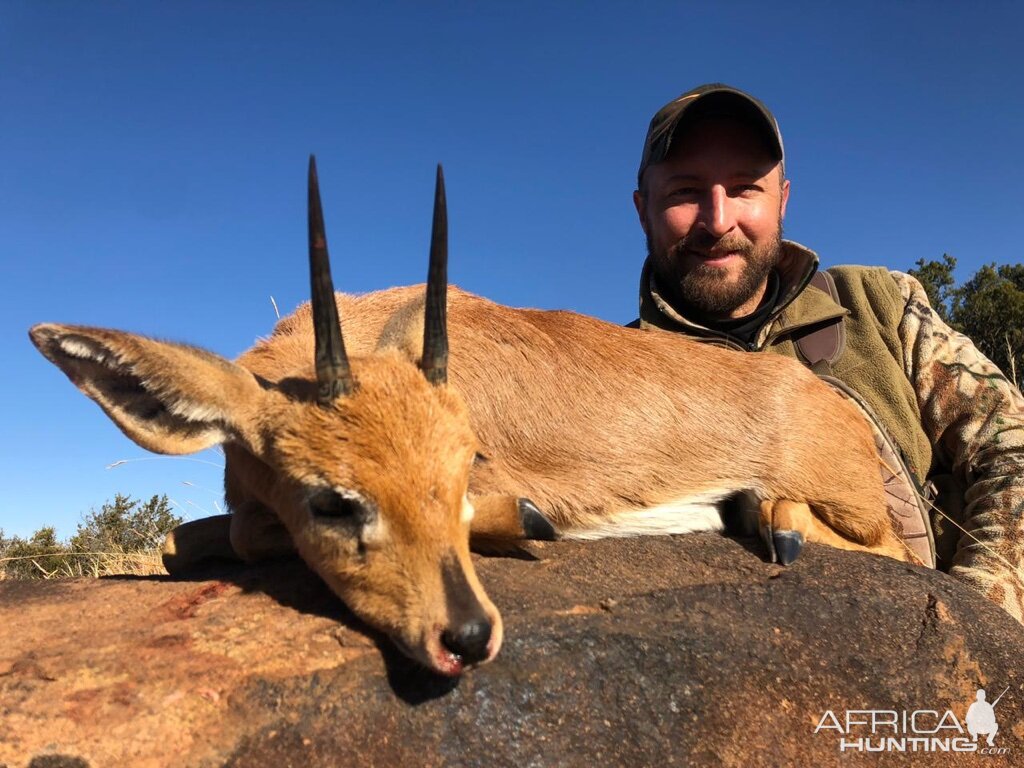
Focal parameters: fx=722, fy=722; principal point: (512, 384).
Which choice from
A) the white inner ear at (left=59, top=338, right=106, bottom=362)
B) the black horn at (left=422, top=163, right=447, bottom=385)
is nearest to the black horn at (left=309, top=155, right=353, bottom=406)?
the black horn at (left=422, top=163, right=447, bottom=385)

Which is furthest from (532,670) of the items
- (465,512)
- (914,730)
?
(914,730)

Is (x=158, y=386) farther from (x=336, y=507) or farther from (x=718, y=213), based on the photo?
(x=718, y=213)

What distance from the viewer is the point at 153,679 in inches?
101

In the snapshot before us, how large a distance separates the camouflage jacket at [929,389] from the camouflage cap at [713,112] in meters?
1.17

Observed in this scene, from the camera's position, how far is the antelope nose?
8.78ft

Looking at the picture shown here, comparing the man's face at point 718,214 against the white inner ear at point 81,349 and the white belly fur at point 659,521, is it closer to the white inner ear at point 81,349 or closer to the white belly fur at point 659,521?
the white belly fur at point 659,521

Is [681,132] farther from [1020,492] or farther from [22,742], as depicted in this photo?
[22,742]

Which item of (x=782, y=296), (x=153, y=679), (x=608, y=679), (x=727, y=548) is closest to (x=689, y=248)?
(x=782, y=296)

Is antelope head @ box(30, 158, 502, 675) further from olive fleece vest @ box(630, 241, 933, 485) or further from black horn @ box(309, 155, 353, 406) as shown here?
olive fleece vest @ box(630, 241, 933, 485)

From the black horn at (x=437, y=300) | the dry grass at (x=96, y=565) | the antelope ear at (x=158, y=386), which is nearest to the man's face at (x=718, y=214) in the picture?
the black horn at (x=437, y=300)

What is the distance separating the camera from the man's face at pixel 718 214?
22.4ft

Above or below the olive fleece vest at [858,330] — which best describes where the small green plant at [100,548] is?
below

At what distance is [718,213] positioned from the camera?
6738 millimetres

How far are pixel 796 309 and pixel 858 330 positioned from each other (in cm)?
58
